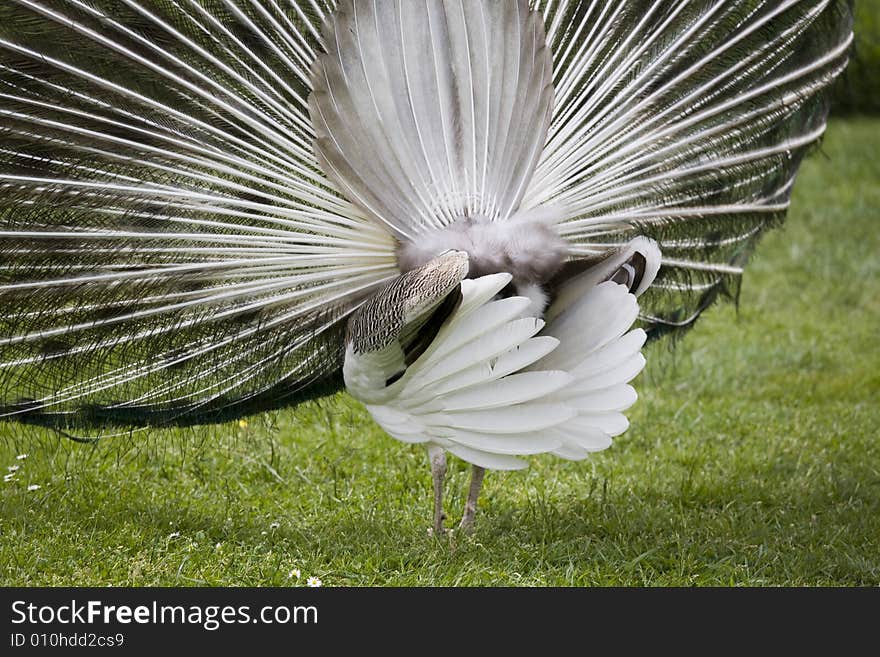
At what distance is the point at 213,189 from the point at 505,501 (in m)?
1.72

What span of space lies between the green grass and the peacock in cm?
49

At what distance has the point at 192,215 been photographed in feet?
12.1

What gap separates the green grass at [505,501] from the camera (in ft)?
13.0

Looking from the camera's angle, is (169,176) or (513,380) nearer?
(513,380)

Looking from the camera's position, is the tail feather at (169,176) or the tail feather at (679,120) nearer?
the tail feather at (169,176)

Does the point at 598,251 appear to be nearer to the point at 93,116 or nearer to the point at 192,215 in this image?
the point at 192,215

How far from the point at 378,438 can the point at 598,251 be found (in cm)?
185

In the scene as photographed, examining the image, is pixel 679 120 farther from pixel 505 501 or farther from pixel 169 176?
pixel 169 176

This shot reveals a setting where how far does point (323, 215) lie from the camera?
366cm

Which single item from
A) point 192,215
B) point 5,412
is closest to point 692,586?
point 192,215

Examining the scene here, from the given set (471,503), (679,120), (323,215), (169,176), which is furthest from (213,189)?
(679,120)

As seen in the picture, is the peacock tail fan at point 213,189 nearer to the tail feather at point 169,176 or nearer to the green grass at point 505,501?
the tail feather at point 169,176

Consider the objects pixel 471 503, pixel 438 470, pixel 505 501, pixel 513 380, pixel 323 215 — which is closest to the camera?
pixel 513 380

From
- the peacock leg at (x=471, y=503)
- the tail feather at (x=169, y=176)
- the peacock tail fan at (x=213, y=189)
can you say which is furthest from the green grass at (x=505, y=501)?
the tail feather at (x=169, y=176)
